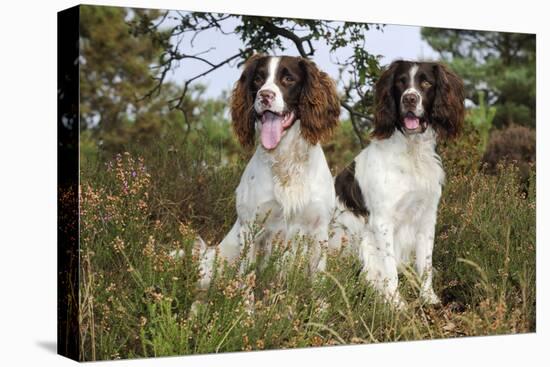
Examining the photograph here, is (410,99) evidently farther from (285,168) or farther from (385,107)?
(285,168)

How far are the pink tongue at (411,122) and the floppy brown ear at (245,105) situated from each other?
1005 mm

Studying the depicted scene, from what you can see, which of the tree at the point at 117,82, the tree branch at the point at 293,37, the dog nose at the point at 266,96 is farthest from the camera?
the tree branch at the point at 293,37

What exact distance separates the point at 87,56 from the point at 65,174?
0.66 meters

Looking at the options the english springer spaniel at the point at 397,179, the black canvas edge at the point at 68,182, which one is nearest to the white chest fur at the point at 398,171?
the english springer spaniel at the point at 397,179

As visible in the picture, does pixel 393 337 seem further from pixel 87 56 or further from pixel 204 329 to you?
pixel 87 56

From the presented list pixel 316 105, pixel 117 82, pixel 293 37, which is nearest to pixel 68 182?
pixel 117 82

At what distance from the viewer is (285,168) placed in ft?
20.0

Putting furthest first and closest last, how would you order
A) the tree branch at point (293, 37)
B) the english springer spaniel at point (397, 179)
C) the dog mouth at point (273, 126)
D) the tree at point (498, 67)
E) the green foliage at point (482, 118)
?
the green foliage at point (482, 118) → the tree at point (498, 67) → the english springer spaniel at point (397, 179) → the tree branch at point (293, 37) → the dog mouth at point (273, 126)

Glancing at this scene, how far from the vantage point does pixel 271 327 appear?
5.82 m

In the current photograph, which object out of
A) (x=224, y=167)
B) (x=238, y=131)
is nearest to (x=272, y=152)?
(x=238, y=131)

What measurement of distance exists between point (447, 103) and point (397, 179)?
1.97 feet

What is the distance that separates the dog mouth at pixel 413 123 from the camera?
644 cm

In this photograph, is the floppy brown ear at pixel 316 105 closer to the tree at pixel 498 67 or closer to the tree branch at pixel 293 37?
the tree branch at pixel 293 37

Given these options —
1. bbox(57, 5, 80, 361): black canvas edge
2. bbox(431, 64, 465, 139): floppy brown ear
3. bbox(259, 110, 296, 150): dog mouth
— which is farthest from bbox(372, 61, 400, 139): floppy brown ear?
bbox(57, 5, 80, 361): black canvas edge
